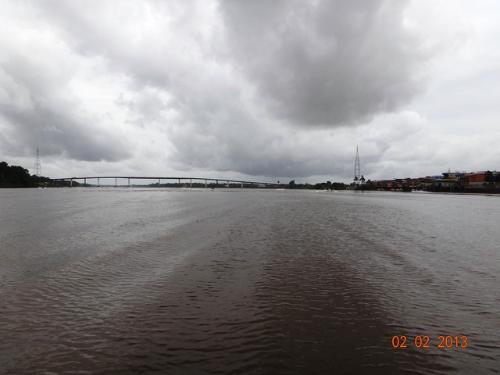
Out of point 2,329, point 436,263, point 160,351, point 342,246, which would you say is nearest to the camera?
point 160,351

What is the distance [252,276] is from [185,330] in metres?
6.56

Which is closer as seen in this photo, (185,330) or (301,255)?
(185,330)

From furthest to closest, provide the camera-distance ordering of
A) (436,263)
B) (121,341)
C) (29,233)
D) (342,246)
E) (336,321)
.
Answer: (29,233) → (342,246) → (436,263) → (336,321) → (121,341)

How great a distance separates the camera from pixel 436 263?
19.4 meters

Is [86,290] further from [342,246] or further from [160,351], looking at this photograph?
[342,246]

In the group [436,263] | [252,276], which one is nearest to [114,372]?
[252,276]
